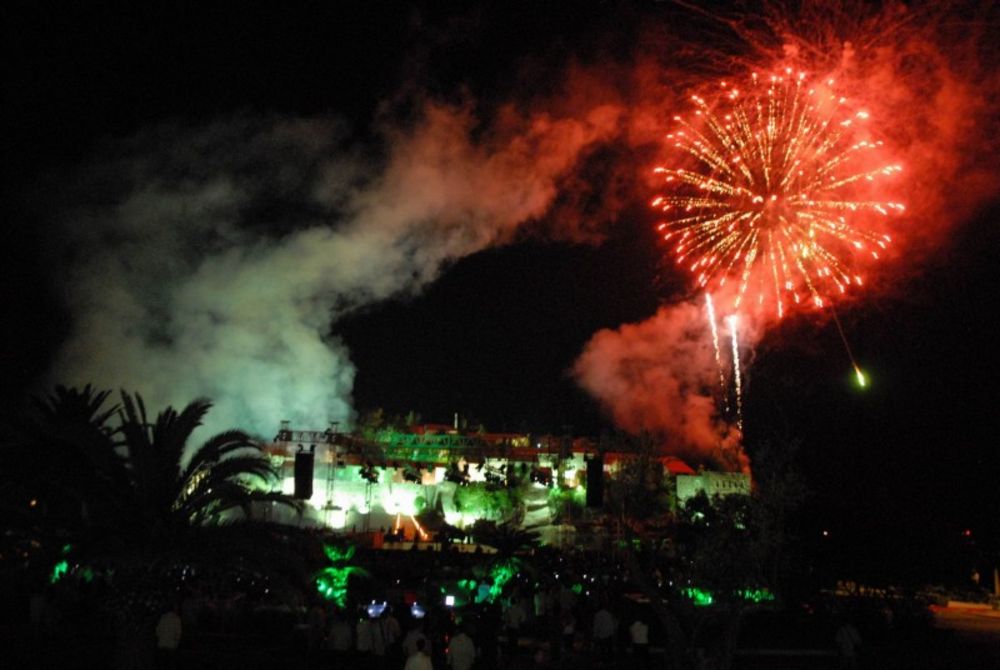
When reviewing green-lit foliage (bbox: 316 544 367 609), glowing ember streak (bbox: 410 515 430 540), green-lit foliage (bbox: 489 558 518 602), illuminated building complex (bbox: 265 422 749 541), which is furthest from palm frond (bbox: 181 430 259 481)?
illuminated building complex (bbox: 265 422 749 541)

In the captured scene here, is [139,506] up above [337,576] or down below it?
above

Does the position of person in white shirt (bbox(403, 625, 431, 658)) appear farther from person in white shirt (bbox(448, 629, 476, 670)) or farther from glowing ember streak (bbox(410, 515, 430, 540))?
glowing ember streak (bbox(410, 515, 430, 540))

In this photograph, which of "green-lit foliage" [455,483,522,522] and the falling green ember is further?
A: "green-lit foliage" [455,483,522,522]

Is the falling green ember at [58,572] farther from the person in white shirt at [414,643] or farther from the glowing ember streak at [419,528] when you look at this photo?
the glowing ember streak at [419,528]

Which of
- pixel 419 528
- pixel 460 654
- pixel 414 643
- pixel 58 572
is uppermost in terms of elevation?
pixel 419 528

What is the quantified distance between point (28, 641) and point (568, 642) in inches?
308

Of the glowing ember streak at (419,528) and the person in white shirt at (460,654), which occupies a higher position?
the glowing ember streak at (419,528)

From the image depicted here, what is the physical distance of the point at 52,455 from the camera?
9.84m

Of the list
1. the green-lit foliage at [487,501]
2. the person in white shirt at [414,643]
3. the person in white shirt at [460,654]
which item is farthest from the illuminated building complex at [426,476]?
the person in white shirt at [460,654]

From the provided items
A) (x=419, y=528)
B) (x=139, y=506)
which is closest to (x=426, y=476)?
(x=419, y=528)

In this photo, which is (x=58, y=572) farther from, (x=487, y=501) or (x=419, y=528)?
(x=487, y=501)

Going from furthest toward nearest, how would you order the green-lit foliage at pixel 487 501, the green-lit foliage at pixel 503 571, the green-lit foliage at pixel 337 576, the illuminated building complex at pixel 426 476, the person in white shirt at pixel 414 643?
the green-lit foliage at pixel 487 501, the illuminated building complex at pixel 426 476, the green-lit foliage at pixel 503 571, the green-lit foliage at pixel 337 576, the person in white shirt at pixel 414 643

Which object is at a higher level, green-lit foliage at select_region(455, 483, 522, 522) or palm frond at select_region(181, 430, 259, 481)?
green-lit foliage at select_region(455, 483, 522, 522)

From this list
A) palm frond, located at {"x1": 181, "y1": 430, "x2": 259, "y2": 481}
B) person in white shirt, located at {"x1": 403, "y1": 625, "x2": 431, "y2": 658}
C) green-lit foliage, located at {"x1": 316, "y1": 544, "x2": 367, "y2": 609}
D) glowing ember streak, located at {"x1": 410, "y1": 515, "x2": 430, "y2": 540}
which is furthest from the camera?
glowing ember streak, located at {"x1": 410, "y1": 515, "x2": 430, "y2": 540}
